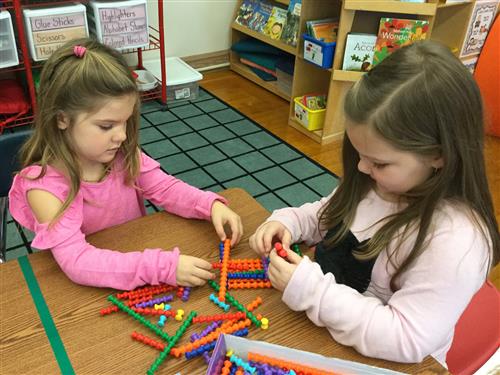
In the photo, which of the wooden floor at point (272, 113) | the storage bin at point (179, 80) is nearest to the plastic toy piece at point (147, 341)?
the wooden floor at point (272, 113)

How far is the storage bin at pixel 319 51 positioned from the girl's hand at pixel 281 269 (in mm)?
1746

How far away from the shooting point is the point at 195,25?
3.25 meters

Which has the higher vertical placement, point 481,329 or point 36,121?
point 36,121

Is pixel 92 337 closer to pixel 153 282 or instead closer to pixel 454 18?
pixel 153 282

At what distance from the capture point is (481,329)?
3.34ft

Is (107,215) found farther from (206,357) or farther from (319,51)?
(319,51)

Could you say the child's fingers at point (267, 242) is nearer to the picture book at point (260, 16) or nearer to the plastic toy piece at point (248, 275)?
the plastic toy piece at point (248, 275)

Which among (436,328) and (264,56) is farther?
(264,56)

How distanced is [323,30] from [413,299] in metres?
1.97

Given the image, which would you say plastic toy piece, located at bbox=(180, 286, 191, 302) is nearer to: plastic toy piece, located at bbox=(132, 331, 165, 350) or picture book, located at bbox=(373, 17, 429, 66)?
plastic toy piece, located at bbox=(132, 331, 165, 350)

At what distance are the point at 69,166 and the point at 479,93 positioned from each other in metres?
0.78

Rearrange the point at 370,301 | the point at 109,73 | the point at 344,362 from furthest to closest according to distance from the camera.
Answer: the point at 109,73
the point at 370,301
the point at 344,362

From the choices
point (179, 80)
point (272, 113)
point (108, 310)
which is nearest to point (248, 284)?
point (108, 310)

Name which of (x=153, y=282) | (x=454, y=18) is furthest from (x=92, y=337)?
(x=454, y=18)
